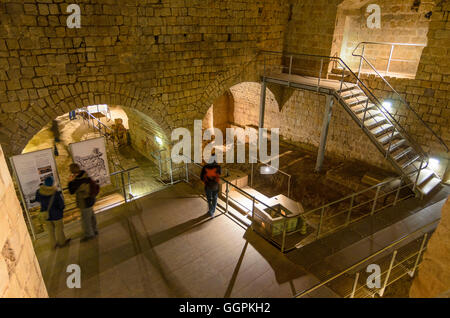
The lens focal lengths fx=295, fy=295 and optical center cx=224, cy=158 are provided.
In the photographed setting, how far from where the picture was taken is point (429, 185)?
7.51 m

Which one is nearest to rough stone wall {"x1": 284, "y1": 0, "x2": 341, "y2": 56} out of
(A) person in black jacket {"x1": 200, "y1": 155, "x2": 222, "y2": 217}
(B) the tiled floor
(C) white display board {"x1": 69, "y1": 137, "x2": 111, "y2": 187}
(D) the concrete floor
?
(B) the tiled floor

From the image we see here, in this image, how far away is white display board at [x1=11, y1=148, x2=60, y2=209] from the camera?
526 centimetres

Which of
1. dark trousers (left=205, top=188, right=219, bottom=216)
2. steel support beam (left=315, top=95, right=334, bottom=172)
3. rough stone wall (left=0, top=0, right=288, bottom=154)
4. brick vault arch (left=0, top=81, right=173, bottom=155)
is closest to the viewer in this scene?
rough stone wall (left=0, top=0, right=288, bottom=154)

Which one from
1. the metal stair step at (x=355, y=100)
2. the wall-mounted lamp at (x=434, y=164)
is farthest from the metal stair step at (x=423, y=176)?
the metal stair step at (x=355, y=100)

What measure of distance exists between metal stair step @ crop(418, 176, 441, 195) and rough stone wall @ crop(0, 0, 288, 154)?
5854 mm

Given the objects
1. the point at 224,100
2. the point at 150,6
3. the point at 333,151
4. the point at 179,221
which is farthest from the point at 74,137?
the point at 333,151

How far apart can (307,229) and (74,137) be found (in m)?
10.6

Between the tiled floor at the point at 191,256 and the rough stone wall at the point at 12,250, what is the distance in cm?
231

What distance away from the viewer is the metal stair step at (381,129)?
803 centimetres

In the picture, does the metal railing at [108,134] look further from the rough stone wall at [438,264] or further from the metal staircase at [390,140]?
the rough stone wall at [438,264]

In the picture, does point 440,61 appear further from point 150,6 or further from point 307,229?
point 150,6

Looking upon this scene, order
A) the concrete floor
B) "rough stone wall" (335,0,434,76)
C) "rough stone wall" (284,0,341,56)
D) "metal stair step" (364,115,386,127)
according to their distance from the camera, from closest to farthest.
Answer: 1. the concrete floor
2. "metal stair step" (364,115,386,127)
3. "rough stone wall" (335,0,434,76)
4. "rough stone wall" (284,0,341,56)

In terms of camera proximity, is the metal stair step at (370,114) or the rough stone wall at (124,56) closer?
the rough stone wall at (124,56)

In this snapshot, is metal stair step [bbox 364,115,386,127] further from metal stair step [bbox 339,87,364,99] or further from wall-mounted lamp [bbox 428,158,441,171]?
wall-mounted lamp [bbox 428,158,441,171]
